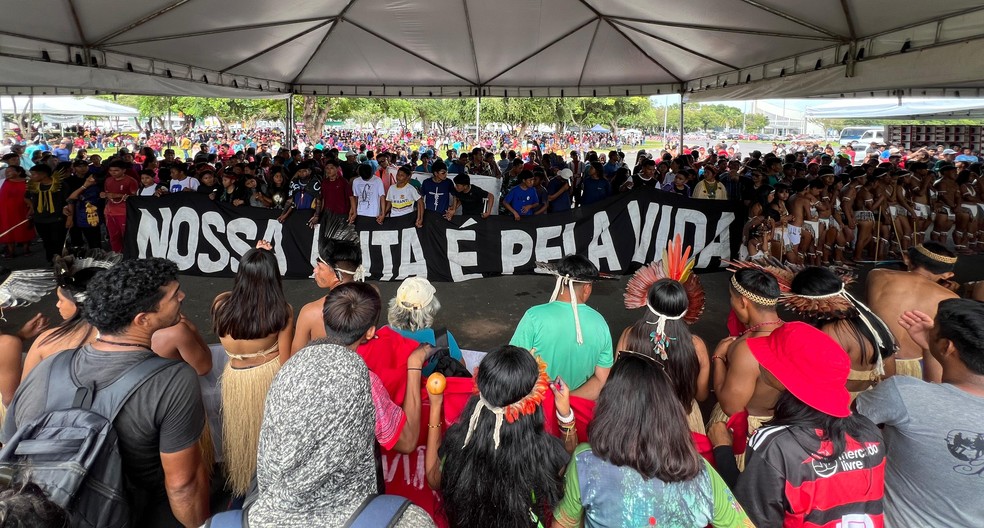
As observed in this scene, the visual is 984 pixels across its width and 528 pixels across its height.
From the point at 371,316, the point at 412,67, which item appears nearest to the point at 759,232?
the point at 371,316

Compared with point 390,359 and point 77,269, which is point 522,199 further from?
point 77,269

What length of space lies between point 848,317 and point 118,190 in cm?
873

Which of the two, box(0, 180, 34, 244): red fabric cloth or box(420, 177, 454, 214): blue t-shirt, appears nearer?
box(0, 180, 34, 244): red fabric cloth

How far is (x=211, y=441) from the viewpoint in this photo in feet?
10.6

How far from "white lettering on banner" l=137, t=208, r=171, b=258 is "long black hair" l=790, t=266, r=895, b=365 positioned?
7026 millimetres

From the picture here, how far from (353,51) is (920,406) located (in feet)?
36.3

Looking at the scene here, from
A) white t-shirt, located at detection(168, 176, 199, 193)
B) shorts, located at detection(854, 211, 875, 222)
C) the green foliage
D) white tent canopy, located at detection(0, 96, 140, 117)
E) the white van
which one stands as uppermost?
the green foliage

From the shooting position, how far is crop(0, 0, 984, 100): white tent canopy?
645 cm

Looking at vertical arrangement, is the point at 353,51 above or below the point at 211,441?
above

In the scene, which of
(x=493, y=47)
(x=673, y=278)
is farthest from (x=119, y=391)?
(x=493, y=47)

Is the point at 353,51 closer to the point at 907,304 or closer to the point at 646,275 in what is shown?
the point at 646,275

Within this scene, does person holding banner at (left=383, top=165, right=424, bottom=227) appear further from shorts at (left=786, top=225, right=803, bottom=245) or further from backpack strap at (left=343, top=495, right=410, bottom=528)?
backpack strap at (left=343, top=495, right=410, bottom=528)

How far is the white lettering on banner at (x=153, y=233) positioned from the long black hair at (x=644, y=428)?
22.8 ft

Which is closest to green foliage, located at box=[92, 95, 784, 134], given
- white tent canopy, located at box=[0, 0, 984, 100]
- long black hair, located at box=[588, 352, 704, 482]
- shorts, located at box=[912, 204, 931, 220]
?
white tent canopy, located at box=[0, 0, 984, 100]
